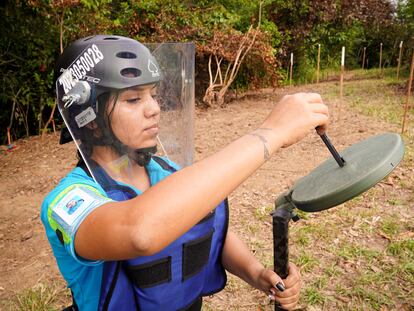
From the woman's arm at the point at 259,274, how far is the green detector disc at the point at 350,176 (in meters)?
0.35

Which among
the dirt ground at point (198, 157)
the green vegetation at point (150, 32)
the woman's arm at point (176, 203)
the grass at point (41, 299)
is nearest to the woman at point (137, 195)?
the woman's arm at point (176, 203)

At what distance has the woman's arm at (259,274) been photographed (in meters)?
1.35

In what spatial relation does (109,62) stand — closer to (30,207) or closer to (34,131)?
(30,207)

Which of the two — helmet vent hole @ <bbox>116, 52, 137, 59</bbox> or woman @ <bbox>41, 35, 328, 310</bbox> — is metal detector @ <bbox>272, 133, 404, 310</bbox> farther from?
helmet vent hole @ <bbox>116, 52, 137, 59</bbox>

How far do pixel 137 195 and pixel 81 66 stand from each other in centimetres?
44

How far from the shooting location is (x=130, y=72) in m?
1.19

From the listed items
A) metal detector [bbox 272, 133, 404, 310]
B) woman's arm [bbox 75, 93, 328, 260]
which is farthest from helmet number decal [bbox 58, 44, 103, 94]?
metal detector [bbox 272, 133, 404, 310]

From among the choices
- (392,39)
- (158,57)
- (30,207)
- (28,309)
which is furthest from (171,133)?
(392,39)

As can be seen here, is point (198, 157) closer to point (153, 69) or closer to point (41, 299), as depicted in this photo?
point (41, 299)

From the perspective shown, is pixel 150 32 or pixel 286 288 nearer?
pixel 286 288

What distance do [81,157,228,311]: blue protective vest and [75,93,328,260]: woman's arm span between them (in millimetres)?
231

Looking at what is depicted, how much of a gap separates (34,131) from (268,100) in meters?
5.59

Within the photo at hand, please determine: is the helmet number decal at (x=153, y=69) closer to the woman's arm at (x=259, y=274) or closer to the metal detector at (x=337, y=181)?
the metal detector at (x=337, y=181)

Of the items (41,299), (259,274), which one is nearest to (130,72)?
(259,274)
